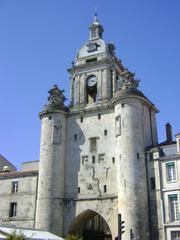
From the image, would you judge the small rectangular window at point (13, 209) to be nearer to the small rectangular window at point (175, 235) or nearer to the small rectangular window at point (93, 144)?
the small rectangular window at point (93, 144)

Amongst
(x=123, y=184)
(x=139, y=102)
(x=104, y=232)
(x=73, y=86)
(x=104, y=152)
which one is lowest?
(x=104, y=232)

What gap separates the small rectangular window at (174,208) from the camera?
30.5 meters

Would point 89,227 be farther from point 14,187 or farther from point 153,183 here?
point 153,183

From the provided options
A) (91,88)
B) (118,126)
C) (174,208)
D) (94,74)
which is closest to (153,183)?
(174,208)

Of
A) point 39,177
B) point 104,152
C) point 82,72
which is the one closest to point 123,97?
point 104,152

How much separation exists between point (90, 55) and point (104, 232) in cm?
1889

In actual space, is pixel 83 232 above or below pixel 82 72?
below

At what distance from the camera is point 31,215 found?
3666cm

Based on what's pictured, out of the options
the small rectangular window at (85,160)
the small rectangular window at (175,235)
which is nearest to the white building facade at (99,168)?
the small rectangular window at (175,235)

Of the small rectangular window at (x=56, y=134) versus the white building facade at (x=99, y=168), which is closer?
the white building facade at (x=99, y=168)

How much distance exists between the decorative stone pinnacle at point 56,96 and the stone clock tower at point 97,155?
104mm

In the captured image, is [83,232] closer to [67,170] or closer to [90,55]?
[67,170]

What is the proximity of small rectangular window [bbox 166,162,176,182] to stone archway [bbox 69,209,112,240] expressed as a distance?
26.6 feet

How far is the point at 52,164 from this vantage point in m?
36.8
